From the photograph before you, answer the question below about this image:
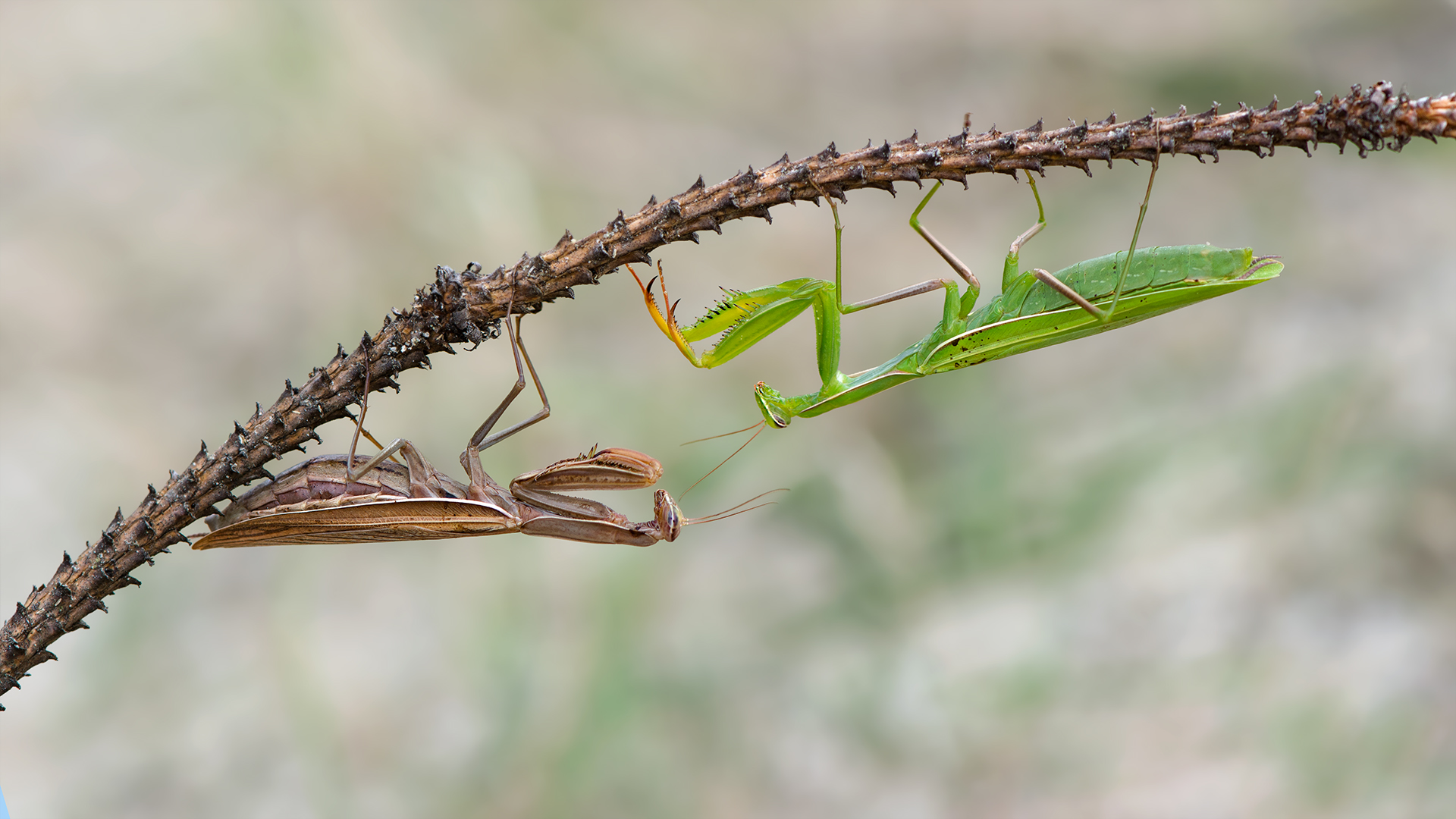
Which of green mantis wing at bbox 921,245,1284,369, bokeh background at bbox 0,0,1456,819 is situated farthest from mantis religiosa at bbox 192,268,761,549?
bokeh background at bbox 0,0,1456,819

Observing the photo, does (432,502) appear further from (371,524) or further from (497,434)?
(497,434)

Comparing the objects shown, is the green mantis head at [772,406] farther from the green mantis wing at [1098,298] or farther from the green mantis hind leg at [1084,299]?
the green mantis hind leg at [1084,299]

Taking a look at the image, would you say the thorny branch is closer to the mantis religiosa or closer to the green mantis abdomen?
the mantis religiosa

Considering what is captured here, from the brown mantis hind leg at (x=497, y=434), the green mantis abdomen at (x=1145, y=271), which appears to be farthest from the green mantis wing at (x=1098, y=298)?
the brown mantis hind leg at (x=497, y=434)

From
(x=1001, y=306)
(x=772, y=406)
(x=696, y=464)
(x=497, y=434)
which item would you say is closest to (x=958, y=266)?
(x=1001, y=306)

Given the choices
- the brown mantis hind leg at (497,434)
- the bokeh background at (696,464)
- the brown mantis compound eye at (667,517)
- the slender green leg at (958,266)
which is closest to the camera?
the slender green leg at (958,266)

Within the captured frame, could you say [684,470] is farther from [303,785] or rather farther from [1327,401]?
[1327,401]

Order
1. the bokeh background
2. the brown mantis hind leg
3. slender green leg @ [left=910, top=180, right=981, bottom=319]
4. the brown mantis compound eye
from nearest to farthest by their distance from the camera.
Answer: slender green leg @ [left=910, top=180, right=981, bottom=319], the brown mantis hind leg, the brown mantis compound eye, the bokeh background
